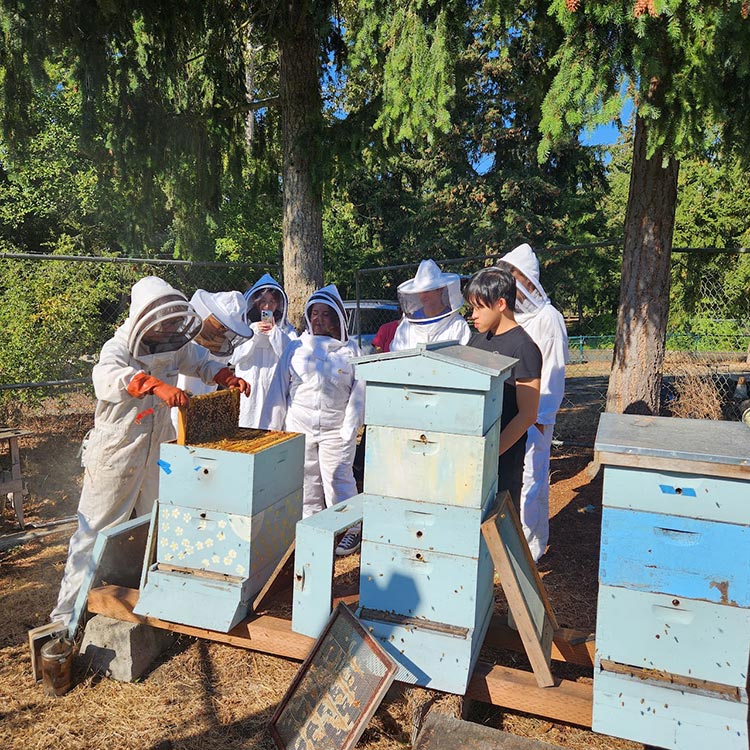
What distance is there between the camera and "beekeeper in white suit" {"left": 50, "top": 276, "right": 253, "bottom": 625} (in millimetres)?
2766

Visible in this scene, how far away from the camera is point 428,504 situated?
2.12 metres

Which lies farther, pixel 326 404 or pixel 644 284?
pixel 644 284

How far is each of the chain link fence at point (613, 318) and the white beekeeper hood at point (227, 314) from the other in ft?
7.16

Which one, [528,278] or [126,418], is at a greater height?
[528,278]

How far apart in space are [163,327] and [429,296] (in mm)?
1858

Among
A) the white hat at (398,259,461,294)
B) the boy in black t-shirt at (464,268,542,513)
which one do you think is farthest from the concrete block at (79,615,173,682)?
the white hat at (398,259,461,294)

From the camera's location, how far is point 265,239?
1577cm

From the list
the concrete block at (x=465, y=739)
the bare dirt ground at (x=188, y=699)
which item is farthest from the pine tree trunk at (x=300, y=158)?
the concrete block at (x=465, y=739)

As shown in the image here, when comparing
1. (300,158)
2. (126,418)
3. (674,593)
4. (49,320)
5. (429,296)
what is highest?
(300,158)

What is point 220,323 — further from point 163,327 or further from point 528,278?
point 528,278

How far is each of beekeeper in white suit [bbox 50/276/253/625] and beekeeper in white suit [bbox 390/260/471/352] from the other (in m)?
1.63

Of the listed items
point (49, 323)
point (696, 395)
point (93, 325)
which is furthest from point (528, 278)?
point (49, 323)

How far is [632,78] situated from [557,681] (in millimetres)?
3318

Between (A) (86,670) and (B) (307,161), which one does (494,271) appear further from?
(B) (307,161)
